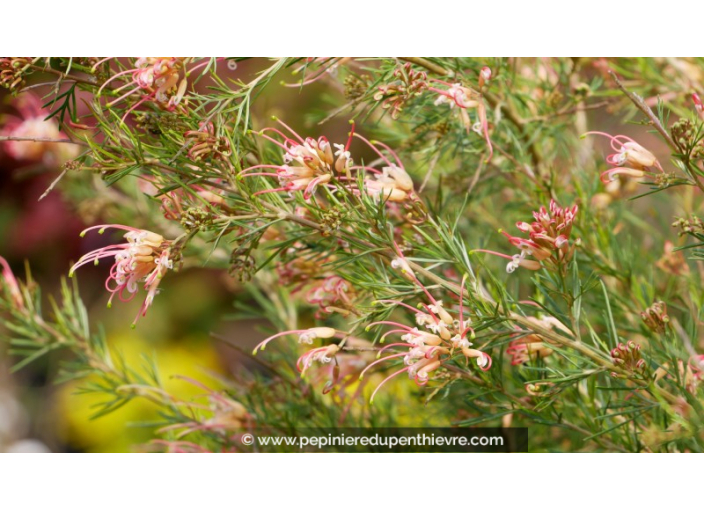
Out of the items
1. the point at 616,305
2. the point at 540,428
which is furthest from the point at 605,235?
the point at 540,428

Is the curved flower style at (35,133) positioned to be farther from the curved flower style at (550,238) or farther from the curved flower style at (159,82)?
the curved flower style at (550,238)

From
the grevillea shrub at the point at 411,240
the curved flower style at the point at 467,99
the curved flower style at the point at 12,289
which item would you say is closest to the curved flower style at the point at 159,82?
the grevillea shrub at the point at 411,240

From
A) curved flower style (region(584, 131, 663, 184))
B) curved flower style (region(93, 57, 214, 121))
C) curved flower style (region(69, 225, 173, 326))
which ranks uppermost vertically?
curved flower style (region(93, 57, 214, 121))

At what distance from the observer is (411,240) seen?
1.36ft

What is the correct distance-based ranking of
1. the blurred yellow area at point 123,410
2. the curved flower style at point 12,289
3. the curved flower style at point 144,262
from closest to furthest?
the curved flower style at point 144,262, the curved flower style at point 12,289, the blurred yellow area at point 123,410

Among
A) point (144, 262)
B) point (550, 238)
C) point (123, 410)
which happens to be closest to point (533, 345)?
point (550, 238)

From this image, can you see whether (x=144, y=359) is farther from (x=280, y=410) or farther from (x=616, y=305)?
(x=616, y=305)

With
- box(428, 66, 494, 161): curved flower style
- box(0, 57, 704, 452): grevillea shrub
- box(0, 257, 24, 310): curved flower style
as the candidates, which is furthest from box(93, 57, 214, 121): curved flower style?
box(0, 257, 24, 310): curved flower style

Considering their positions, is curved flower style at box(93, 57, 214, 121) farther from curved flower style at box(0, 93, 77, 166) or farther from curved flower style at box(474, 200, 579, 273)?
curved flower style at box(0, 93, 77, 166)

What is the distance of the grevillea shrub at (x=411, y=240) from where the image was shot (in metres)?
0.36

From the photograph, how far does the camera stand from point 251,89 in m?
0.38

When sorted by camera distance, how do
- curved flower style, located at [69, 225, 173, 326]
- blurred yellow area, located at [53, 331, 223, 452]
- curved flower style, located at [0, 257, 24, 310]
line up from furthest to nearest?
1. blurred yellow area, located at [53, 331, 223, 452]
2. curved flower style, located at [0, 257, 24, 310]
3. curved flower style, located at [69, 225, 173, 326]

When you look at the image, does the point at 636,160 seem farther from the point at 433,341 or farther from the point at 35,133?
the point at 35,133

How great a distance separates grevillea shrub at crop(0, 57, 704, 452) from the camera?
36 cm
